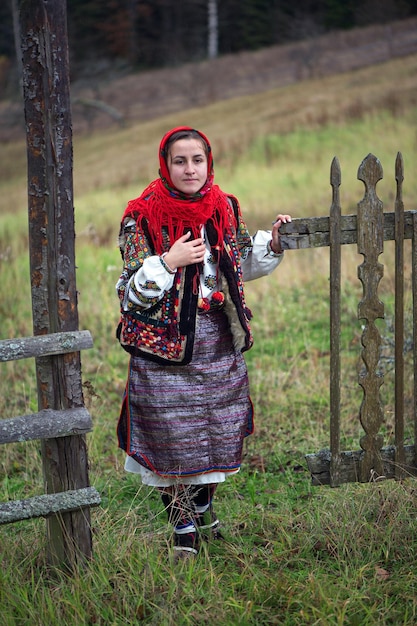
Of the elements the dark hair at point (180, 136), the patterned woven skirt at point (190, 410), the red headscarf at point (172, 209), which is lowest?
the patterned woven skirt at point (190, 410)

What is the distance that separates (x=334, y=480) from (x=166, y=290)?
4.09ft

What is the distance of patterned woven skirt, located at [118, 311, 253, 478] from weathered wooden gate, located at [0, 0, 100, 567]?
275 mm

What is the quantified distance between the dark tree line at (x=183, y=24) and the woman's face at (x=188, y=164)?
30.5 metres

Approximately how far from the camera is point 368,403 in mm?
3299

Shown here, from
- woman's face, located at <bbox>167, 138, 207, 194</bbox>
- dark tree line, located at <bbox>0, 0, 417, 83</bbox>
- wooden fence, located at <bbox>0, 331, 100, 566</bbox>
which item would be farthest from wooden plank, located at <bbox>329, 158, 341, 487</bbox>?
dark tree line, located at <bbox>0, 0, 417, 83</bbox>

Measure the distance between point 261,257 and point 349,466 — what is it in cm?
109

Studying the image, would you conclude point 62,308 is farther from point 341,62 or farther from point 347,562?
point 341,62

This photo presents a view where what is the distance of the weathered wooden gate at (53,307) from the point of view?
2596 mm

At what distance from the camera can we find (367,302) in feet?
10.6

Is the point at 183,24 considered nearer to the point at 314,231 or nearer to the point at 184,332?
the point at 314,231

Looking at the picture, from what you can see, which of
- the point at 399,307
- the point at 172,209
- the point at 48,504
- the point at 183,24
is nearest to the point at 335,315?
the point at 399,307

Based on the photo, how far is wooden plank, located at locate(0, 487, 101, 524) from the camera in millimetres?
2705

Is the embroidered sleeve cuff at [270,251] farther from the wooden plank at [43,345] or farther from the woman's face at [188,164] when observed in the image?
the wooden plank at [43,345]

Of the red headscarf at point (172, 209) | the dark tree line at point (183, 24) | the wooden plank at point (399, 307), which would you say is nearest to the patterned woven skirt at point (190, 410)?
the red headscarf at point (172, 209)
